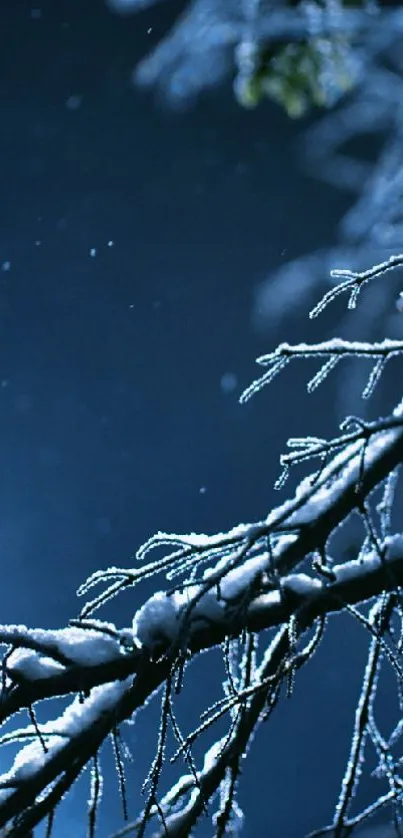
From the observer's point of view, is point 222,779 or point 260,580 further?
point 222,779

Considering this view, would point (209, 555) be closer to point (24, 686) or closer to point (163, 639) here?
point (163, 639)

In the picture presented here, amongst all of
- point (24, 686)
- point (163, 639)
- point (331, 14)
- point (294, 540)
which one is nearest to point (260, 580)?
point (294, 540)

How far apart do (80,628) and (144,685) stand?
23cm

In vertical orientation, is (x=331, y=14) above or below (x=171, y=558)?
above

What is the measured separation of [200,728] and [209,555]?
424 millimetres

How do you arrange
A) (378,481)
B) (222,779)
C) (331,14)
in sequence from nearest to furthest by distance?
(331,14)
(378,481)
(222,779)

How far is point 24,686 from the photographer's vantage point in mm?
1854

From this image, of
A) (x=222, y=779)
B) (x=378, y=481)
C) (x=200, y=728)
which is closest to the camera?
(x=200, y=728)

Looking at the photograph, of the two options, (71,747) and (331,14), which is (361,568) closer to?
(71,747)

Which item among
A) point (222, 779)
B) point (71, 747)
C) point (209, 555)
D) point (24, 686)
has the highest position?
point (209, 555)

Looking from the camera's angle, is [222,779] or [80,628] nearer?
[80,628]

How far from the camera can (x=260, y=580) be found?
6.26ft

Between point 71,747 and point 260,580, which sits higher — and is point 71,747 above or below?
below

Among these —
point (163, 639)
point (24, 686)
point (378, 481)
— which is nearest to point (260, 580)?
point (163, 639)
